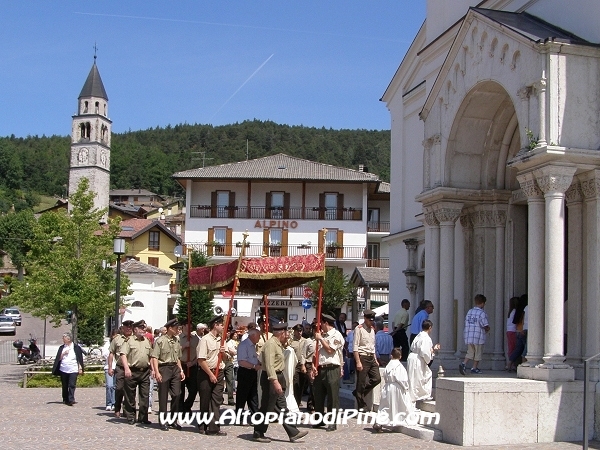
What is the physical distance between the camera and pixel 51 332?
58.8m

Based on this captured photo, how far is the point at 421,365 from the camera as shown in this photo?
46.3ft

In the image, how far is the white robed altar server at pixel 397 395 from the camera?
1346 centimetres

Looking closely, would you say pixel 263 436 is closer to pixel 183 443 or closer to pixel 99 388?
pixel 183 443

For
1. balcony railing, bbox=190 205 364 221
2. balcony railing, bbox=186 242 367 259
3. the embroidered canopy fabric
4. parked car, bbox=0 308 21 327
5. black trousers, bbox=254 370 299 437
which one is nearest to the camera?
black trousers, bbox=254 370 299 437

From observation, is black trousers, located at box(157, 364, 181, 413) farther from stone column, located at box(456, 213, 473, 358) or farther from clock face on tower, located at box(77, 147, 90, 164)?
clock face on tower, located at box(77, 147, 90, 164)

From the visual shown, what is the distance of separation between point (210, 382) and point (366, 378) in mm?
2776

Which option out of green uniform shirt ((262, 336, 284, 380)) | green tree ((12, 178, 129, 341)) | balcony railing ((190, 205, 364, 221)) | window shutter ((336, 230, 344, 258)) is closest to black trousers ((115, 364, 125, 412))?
green uniform shirt ((262, 336, 284, 380))

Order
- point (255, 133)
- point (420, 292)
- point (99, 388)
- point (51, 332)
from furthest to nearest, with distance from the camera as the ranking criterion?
point (255, 133) < point (51, 332) < point (420, 292) < point (99, 388)

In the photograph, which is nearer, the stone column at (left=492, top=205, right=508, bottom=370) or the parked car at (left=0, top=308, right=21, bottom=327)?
the stone column at (left=492, top=205, right=508, bottom=370)

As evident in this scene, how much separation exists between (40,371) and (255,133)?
429 ft

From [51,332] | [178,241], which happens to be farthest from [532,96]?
[178,241]

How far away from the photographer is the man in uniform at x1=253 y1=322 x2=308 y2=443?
12.6 meters

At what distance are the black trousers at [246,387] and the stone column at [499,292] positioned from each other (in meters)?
5.53

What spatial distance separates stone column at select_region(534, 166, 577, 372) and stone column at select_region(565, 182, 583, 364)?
810 millimetres
